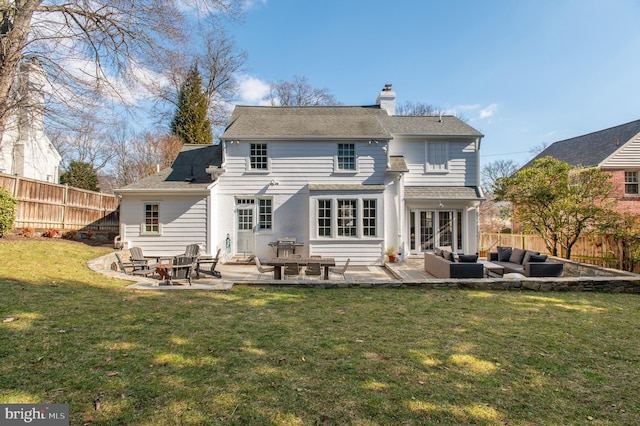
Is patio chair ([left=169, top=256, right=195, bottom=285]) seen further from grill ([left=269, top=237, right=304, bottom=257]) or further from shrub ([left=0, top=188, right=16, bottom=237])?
shrub ([left=0, top=188, right=16, bottom=237])

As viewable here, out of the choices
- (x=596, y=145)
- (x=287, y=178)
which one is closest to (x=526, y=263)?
A: (x=287, y=178)

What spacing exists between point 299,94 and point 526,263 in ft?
107

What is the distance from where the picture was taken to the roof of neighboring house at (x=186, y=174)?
12891 mm

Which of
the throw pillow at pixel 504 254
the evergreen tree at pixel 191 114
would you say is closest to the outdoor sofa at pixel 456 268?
the throw pillow at pixel 504 254

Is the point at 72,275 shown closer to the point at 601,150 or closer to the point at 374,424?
A: the point at 374,424

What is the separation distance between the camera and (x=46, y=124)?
38.3ft

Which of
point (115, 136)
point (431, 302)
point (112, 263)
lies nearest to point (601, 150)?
point (431, 302)

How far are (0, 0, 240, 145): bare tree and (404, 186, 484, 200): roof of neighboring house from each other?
1044cm

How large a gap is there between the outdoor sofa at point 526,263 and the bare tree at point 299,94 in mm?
29173

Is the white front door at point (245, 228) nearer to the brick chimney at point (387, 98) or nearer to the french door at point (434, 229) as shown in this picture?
the french door at point (434, 229)

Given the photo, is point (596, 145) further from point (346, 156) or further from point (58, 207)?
point (58, 207)

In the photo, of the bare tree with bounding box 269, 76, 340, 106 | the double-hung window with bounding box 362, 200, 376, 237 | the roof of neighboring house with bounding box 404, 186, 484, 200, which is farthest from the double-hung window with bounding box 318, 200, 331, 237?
the bare tree with bounding box 269, 76, 340, 106

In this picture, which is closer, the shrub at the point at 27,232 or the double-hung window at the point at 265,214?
the shrub at the point at 27,232

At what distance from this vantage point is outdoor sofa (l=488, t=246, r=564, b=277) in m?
9.12
